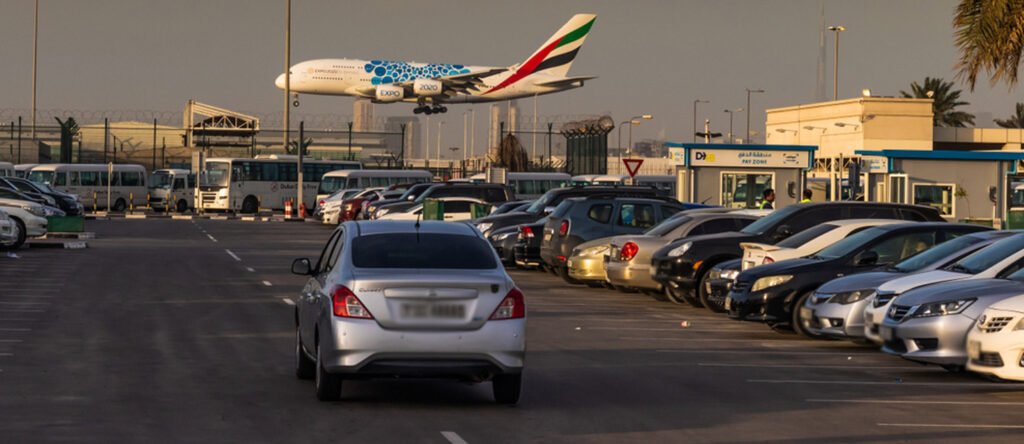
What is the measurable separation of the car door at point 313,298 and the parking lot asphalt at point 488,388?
1.66 ft

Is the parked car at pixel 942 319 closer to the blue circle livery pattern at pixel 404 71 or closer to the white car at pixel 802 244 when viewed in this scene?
the white car at pixel 802 244

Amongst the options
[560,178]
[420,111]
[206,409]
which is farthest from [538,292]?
[420,111]

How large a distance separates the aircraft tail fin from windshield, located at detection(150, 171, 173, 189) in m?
35.2

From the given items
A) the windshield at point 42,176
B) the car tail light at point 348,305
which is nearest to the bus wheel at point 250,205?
the windshield at point 42,176

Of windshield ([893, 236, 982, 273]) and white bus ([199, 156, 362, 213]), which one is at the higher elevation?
white bus ([199, 156, 362, 213])

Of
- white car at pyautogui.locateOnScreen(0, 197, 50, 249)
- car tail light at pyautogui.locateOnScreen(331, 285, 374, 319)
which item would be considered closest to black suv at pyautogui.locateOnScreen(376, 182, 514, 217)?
white car at pyautogui.locateOnScreen(0, 197, 50, 249)

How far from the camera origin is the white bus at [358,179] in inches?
2776

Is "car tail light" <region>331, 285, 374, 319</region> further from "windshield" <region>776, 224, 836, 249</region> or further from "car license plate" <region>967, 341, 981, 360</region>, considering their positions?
"windshield" <region>776, 224, 836, 249</region>

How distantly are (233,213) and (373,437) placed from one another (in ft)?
210

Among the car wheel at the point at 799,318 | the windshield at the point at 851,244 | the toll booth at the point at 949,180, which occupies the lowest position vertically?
the car wheel at the point at 799,318

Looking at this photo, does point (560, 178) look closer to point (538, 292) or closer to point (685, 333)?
point (538, 292)

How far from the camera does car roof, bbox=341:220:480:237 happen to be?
1267 cm

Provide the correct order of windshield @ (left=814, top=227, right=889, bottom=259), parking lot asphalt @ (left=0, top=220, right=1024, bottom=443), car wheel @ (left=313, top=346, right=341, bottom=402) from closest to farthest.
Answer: parking lot asphalt @ (left=0, top=220, right=1024, bottom=443), car wheel @ (left=313, top=346, right=341, bottom=402), windshield @ (left=814, top=227, right=889, bottom=259)

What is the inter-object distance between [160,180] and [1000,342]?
71087 mm
